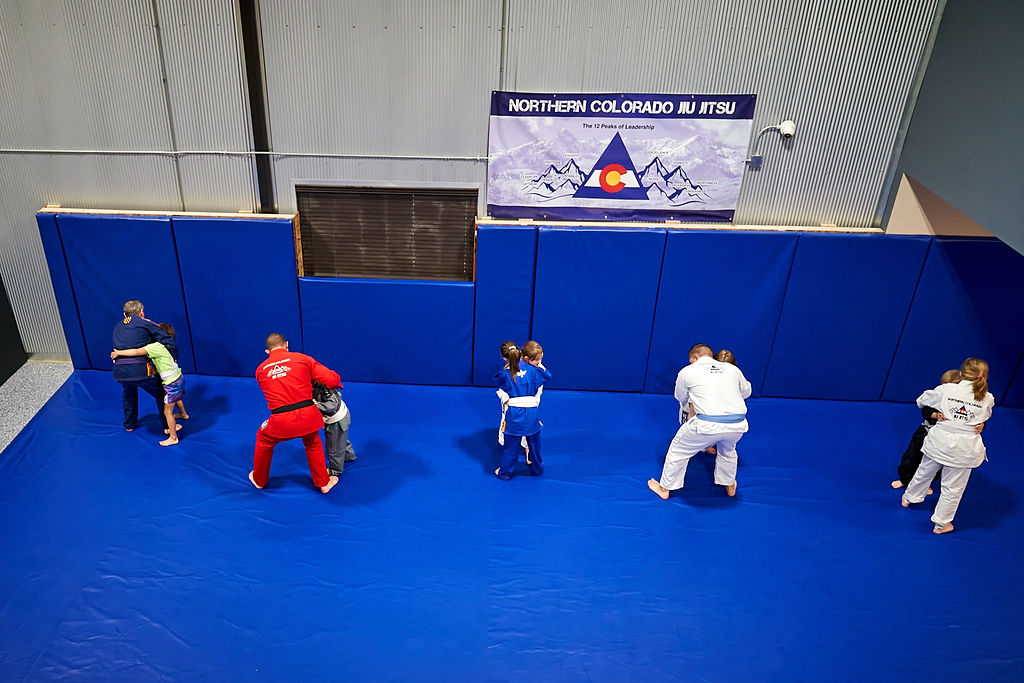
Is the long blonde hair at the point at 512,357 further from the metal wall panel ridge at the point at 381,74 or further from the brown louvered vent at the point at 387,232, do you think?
the metal wall panel ridge at the point at 381,74

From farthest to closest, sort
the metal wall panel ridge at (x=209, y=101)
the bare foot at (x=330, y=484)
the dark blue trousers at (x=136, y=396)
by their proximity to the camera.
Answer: the metal wall panel ridge at (x=209, y=101), the dark blue trousers at (x=136, y=396), the bare foot at (x=330, y=484)

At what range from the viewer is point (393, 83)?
21.3ft

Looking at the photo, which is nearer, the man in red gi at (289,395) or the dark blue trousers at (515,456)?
the man in red gi at (289,395)

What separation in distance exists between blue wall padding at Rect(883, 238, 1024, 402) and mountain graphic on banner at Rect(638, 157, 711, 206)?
2.47 m

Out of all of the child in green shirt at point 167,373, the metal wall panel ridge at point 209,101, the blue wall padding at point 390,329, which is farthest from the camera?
the blue wall padding at point 390,329

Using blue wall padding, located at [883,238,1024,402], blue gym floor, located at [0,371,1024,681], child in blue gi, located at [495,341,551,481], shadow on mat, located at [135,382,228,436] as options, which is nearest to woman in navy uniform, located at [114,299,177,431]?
shadow on mat, located at [135,382,228,436]

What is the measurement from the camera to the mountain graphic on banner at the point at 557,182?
679 cm

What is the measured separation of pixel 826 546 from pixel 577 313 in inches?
128

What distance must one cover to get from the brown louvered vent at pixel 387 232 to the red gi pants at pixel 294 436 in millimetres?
2370

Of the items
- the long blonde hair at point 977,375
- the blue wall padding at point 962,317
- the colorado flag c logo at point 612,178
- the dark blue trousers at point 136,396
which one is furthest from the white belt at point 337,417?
the blue wall padding at point 962,317

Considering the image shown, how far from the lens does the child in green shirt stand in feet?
19.8

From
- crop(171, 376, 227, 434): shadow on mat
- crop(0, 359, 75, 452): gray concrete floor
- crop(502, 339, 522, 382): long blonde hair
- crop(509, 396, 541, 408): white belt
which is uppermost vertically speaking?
crop(502, 339, 522, 382): long blonde hair

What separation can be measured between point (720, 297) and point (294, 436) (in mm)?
4529

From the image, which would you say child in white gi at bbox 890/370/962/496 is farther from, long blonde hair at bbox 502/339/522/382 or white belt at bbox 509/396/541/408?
long blonde hair at bbox 502/339/522/382
